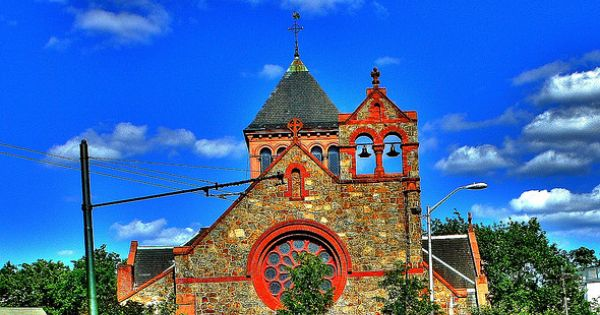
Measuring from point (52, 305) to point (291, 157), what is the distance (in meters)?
45.3

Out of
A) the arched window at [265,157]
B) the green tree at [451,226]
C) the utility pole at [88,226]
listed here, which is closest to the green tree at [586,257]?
the green tree at [451,226]

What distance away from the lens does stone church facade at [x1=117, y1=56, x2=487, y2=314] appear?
3616 centimetres

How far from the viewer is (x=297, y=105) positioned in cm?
5344

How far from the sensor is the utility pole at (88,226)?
1878cm

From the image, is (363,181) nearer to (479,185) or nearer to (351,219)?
(351,219)

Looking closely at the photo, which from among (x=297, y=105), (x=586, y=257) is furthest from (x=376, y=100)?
(x=586, y=257)

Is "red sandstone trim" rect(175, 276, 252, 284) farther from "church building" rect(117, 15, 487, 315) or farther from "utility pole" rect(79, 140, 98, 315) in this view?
"utility pole" rect(79, 140, 98, 315)

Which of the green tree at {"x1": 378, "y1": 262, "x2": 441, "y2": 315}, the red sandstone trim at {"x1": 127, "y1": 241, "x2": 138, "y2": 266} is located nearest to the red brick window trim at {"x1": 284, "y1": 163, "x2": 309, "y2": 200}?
the green tree at {"x1": 378, "y1": 262, "x2": 441, "y2": 315}

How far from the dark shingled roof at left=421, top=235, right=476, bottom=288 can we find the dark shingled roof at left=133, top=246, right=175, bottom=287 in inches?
583

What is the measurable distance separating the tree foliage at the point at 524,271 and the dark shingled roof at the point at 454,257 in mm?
1707

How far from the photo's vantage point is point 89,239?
62.0 feet

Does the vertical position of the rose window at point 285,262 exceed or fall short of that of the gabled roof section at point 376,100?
it falls short

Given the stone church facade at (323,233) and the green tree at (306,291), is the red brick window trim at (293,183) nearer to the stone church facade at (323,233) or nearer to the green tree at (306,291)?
the stone church facade at (323,233)

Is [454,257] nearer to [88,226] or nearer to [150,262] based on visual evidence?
[150,262]
